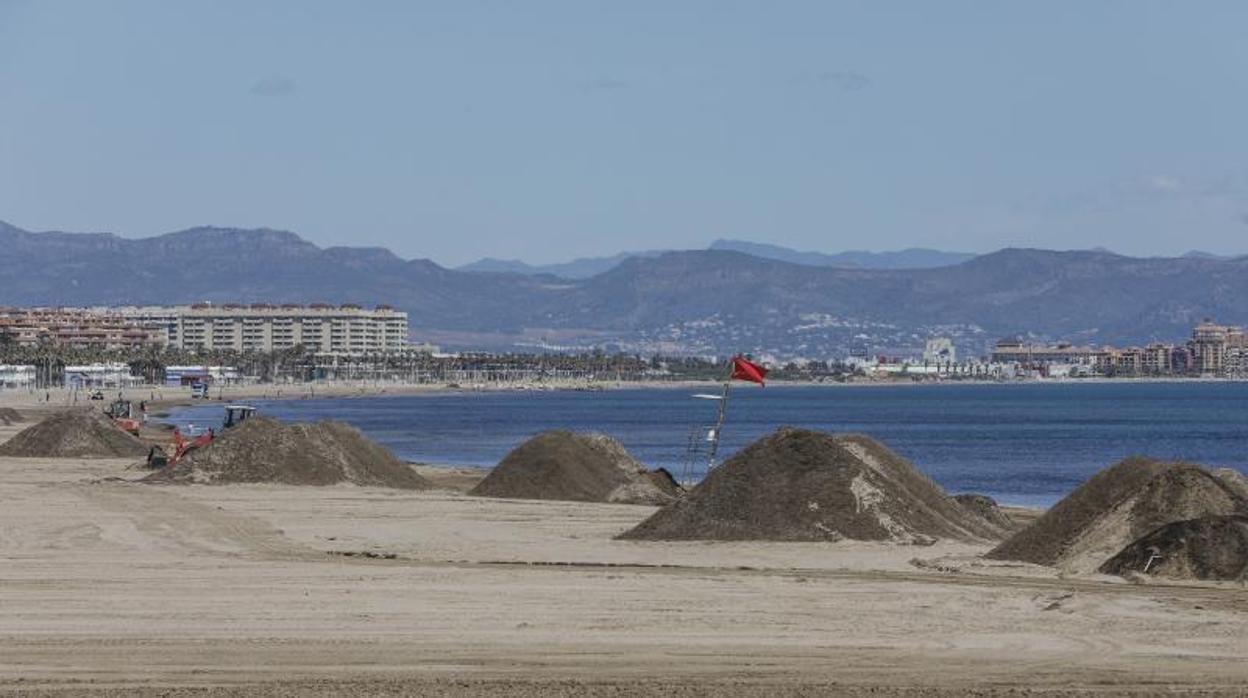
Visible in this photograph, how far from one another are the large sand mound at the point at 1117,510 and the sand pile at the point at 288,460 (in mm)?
23147

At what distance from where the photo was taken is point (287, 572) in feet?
92.9

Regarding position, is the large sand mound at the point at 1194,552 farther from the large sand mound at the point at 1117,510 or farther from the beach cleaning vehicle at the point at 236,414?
the beach cleaning vehicle at the point at 236,414

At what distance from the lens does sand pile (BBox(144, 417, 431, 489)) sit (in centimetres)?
5019

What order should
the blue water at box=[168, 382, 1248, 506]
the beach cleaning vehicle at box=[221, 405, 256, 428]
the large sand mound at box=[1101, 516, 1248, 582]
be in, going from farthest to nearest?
the blue water at box=[168, 382, 1248, 506] < the beach cleaning vehicle at box=[221, 405, 256, 428] < the large sand mound at box=[1101, 516, 1248, 582]

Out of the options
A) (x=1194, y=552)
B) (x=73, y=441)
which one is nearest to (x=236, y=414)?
(x=73, y=441)

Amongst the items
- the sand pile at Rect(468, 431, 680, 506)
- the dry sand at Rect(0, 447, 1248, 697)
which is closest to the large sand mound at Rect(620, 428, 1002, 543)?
the dry sand at Rect(0, 447, 1248, 697)

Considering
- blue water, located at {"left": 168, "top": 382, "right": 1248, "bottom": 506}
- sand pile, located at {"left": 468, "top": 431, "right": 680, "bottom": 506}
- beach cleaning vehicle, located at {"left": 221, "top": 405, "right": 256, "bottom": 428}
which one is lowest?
blue water, located at {"left": 168, "top": 382, "right": 1248, "bottom": 506}

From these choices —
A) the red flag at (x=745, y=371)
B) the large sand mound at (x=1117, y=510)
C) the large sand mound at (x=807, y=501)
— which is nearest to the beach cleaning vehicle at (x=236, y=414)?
the red flag at (x=745, y=371)

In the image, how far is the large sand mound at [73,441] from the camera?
67750 millimetres

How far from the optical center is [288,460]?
50.6 m

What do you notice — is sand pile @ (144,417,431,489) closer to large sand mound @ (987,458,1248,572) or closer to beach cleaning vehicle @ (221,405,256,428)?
beach cleaning vehicle @ (221,405,256,428)

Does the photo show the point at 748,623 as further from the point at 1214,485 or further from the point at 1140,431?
the point at 1140,431

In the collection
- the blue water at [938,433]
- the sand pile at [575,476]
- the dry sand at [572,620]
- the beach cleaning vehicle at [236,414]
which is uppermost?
the beach cleaning vehicle at [236,414]

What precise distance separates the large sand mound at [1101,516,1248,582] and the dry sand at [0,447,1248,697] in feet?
1.58
